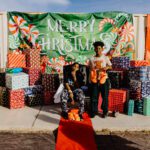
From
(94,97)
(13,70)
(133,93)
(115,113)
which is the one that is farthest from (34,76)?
(133,93)

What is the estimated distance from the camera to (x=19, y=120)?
7.31m

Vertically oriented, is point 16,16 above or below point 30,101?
above

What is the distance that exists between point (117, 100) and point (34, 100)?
259 centimetres

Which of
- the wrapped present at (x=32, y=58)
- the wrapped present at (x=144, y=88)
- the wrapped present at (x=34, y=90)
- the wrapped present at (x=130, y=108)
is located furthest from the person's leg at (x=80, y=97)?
the wrapped present at (x=32, y=58)

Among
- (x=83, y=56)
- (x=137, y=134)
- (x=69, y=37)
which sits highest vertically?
(x=69, y=37)

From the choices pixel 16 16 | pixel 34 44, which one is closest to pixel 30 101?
pixel 34 44

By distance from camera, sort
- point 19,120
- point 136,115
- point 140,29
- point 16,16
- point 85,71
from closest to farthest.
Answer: point 19,120 → point 136,115 → point 85,71 → point 16,16 → point 140,29

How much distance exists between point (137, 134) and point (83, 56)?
5.24 meters

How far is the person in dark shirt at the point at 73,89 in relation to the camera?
24.5 ft

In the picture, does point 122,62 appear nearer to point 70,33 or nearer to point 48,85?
point 48,85

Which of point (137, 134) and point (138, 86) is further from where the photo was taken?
point (138, 86)

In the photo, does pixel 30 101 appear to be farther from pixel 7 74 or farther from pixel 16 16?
pixel 16 16

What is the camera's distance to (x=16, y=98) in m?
8.49

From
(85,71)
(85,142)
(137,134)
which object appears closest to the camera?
(85,142)
